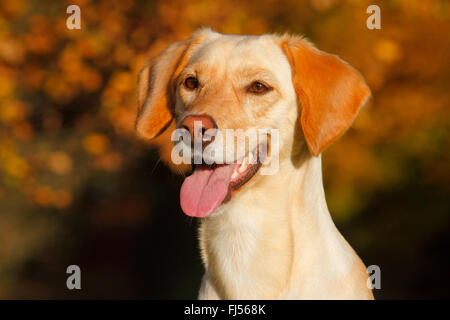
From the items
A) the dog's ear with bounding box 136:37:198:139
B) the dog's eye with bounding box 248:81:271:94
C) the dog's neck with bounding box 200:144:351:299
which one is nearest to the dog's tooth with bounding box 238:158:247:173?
the dog's neck with bounding box 200:144:351:299

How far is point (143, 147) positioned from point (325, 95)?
3810 mm

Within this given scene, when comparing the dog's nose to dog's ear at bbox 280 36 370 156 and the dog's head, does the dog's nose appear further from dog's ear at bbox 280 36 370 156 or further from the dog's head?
dog's ear at bbox 280 36 370 156

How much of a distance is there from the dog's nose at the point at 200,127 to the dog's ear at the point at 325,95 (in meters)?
0.45

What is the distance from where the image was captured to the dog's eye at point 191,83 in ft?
9.53

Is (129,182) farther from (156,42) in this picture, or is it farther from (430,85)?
(430,85)

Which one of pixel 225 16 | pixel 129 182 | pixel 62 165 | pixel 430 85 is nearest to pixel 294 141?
pixel 225 16

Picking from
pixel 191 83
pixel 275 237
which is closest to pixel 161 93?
pixel 191 83

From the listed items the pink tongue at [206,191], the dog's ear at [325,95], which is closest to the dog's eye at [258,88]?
the dog's ear at [325,95]

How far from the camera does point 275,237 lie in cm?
265

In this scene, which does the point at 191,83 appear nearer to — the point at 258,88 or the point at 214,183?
the point at 258,88

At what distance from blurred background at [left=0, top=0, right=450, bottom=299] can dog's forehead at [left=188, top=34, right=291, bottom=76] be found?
1837mm

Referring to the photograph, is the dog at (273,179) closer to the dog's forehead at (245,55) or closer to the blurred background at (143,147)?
the dog's forehead at (245,55)

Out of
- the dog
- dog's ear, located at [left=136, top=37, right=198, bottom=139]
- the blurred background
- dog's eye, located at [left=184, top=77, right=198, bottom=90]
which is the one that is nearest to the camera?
the dog

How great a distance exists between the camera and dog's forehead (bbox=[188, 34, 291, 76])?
2.79m
